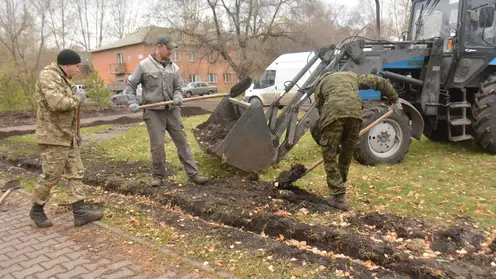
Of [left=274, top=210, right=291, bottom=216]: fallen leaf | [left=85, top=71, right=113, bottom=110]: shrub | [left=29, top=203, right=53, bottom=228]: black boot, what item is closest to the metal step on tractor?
[left=274, top=210, right=291, bottom=216]: fallen leaf

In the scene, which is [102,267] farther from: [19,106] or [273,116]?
[19,106]

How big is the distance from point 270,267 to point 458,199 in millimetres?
2873

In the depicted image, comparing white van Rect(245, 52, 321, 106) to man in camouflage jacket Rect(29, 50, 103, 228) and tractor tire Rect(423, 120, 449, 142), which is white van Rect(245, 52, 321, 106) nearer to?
tractor tire Rect(423, 120, 449, 142)

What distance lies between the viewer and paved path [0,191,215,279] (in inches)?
133

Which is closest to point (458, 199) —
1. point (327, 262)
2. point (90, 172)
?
point (327, 262)

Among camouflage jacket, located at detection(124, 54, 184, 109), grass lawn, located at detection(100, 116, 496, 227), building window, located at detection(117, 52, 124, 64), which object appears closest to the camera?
grass lawn, located at detection(100, 116, 496, 227)

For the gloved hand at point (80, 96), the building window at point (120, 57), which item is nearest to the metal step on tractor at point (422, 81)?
the gloved hand at point (80, 96)

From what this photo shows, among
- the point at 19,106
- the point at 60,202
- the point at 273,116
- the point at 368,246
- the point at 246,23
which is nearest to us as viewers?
the point at 368,246

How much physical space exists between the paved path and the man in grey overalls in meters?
1.44

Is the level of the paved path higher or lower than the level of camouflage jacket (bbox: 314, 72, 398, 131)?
lower

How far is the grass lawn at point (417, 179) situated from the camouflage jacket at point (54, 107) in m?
2.09

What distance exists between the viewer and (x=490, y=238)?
3822 mm

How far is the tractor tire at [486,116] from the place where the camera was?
6.85 meters

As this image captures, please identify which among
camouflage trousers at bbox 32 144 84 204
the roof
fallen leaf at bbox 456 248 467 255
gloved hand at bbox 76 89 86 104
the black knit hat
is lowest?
fallen leaf at bbox 456 248 467 255
